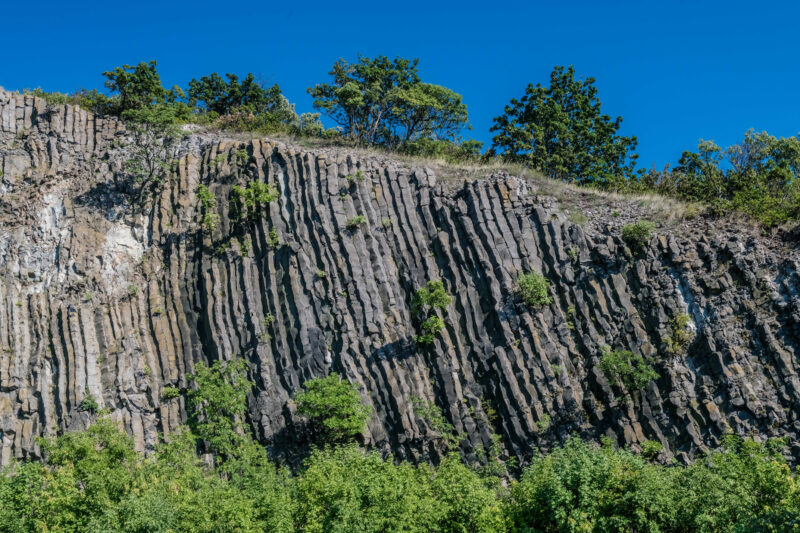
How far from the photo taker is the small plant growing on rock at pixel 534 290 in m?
26.2

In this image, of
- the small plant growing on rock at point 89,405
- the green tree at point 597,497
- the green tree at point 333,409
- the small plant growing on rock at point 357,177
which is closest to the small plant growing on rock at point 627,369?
the green tree at point 597,497

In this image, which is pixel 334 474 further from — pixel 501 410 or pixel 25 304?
pixel 25 304

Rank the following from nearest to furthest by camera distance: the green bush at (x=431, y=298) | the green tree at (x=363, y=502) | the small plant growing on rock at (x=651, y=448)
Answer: the green tree at (x=363, y=502) → the small plant growing on rock at (x=651, y=448) → the green bush at (x=431, y=298)

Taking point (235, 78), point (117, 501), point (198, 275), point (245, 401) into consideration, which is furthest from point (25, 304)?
point (235, 78)

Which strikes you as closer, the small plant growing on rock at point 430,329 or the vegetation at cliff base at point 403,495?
the vegetation at cliff base at point 403,495

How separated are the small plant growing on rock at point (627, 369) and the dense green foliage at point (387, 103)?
801 inches

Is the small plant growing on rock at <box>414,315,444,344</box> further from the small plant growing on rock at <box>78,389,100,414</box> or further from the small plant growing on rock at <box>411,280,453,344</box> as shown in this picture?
the small plant growing on rock at <box>78,389,100,414</box>

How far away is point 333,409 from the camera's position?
82.8 ft

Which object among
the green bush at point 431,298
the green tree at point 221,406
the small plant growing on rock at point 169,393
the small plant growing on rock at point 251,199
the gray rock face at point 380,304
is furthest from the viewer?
the small plant growing on rock at point 251,199

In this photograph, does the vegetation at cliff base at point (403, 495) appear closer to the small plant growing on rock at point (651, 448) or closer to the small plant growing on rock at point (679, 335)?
the small plant growing on rock at point (651, 448)

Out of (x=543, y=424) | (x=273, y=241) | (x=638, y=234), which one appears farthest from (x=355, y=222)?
(x=543, y=424)

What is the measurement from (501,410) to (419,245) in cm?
780

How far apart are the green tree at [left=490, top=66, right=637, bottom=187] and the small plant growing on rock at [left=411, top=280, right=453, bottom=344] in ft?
43.1

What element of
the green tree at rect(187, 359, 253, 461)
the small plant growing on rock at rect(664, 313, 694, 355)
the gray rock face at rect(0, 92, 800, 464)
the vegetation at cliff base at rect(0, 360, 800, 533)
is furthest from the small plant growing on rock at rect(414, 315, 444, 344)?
the small plant growing on rock at rect(664, 313, 694, 355)
